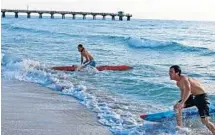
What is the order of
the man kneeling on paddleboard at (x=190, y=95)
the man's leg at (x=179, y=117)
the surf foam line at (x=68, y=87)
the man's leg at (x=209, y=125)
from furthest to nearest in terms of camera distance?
the surf foam line at (x=68, y=87), the man's leg at (x=179, y=117), the man's leg at (x=209, y=125), the man kneeling on paddleboard at (x=190, y=95)

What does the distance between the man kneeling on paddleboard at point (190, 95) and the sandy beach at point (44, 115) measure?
4.24 feet

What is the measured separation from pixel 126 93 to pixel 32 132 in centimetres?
509

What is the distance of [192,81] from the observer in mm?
6914

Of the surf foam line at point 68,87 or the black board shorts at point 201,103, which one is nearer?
the black board shorts at point 201,103

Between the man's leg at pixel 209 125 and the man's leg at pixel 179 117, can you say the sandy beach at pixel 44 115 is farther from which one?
the man's leg at pixel 209 125

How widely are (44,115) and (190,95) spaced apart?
257 centimetres

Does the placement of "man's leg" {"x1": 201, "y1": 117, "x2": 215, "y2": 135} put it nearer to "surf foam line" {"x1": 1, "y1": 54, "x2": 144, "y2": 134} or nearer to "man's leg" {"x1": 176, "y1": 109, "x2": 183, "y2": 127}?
"man's leg" {"x1": 176, "y1": 109, "x2": 183, "y2": 127}

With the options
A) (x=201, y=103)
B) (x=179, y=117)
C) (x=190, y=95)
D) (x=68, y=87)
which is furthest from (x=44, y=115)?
(x=68, y=87)

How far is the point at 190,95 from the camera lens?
692 cm

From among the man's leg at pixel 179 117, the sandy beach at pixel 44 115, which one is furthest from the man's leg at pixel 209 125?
the sandy beach at pixel 44 115

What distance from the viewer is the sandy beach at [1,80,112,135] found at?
682cm

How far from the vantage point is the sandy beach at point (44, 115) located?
682cm

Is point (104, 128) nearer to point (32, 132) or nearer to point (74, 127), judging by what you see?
point (74, 127)

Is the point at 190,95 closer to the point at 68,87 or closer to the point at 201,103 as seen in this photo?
the point at 201,103
